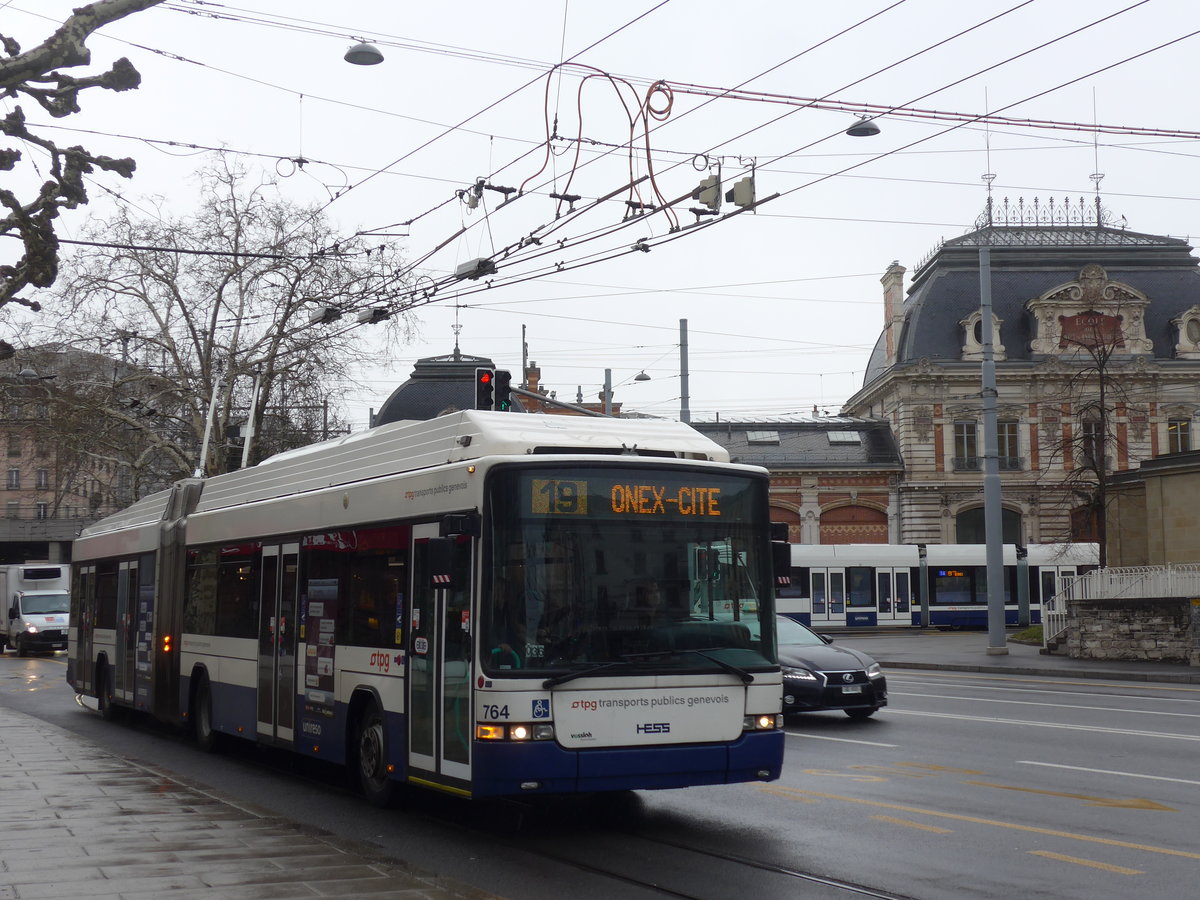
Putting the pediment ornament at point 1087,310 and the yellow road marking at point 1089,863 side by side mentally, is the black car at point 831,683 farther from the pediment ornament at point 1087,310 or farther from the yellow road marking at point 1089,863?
the pediment ornament at point 1087,310

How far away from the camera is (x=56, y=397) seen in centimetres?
4134

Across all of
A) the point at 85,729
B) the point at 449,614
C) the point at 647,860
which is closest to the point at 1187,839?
the point at 647,860

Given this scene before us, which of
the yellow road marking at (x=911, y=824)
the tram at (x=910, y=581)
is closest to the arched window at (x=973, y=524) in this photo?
the tram at (x=910, y=581)

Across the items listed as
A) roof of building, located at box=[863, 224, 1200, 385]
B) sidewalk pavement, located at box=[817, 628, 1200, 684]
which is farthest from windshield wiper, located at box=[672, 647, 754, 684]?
roof of building, located at box=[863, 224, 1200, 385]

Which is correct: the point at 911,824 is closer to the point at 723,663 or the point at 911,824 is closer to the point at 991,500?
the point at 723,663

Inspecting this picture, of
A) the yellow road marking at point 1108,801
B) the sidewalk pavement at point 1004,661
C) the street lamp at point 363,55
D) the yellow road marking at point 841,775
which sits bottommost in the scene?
the sidewalk pavement at point 1004,661

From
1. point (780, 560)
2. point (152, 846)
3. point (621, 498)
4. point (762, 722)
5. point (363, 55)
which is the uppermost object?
point (363, 55)

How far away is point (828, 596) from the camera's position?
1923 inches

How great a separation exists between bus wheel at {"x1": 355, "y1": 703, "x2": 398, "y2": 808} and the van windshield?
37.7m

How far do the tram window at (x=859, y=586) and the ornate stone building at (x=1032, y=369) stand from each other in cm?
1648

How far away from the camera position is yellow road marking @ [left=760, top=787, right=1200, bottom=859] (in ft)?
29.4

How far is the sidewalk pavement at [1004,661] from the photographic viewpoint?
26.7m

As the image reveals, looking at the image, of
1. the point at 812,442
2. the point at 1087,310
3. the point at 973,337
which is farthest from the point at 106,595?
the point at 1087,310

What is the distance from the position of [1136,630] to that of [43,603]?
112 feet
